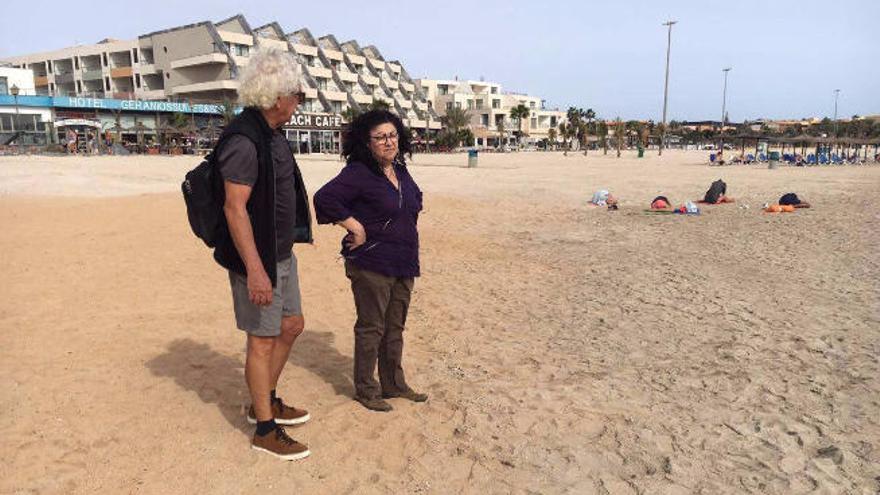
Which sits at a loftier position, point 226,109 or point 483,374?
point 226,109

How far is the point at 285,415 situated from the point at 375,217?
1.23 m

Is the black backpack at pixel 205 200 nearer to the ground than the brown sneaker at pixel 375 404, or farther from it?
farther from it

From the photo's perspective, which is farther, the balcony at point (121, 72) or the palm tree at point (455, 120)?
the palm tree at point (455, 120)

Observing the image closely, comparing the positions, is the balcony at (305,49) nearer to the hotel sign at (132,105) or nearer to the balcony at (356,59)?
the balcony at (356,59)

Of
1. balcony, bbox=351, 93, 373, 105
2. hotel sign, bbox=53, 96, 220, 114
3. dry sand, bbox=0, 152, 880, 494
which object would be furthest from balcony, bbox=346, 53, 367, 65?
dry sand, bbox=0, 152, 880, 494

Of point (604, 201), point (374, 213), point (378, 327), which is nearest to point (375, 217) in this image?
point (374, 213)

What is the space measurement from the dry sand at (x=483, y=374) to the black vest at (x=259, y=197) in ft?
3.49

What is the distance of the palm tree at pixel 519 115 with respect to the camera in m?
89.5

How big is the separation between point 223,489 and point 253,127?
168 cm

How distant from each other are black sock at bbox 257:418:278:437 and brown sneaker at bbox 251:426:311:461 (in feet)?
0.04

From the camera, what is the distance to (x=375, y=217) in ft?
10.6

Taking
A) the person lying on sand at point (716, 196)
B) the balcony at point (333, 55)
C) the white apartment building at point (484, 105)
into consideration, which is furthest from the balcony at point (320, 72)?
the person lying on sand at point (716, 196)

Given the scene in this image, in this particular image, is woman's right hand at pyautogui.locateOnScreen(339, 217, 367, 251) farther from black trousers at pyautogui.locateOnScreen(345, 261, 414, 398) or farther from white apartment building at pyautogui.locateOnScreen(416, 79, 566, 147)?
white apartment building at pyautogui.locateOnScreen(416, 79, 566, 147)

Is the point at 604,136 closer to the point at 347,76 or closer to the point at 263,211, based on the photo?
the point at 347,76
